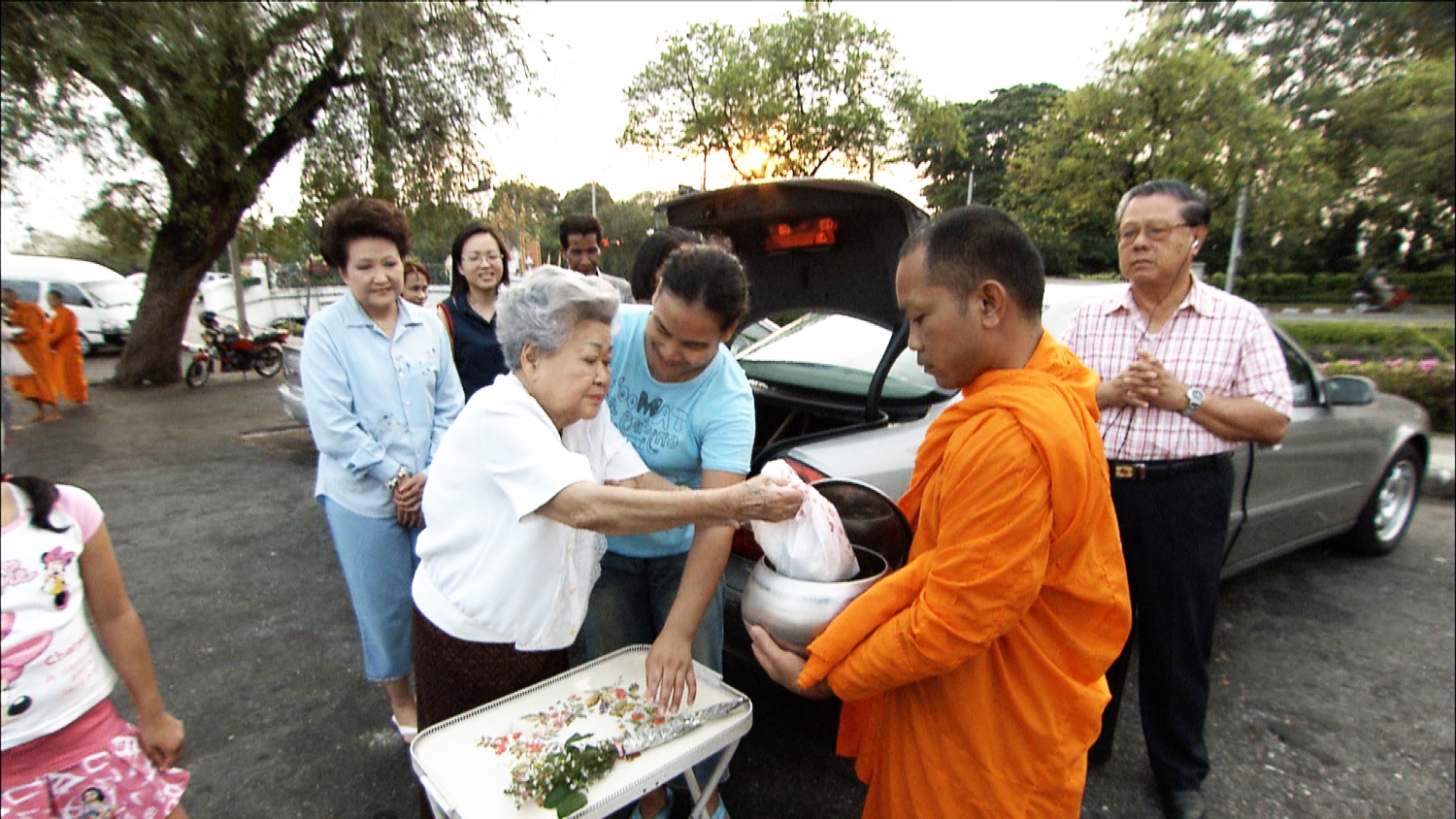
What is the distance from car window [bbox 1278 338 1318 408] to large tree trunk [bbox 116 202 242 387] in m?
12.2

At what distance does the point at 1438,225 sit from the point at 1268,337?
36.9 meters

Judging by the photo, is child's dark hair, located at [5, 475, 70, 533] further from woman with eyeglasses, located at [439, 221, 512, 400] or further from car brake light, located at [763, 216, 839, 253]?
car brake light, located at [763, 216, 839, 253]

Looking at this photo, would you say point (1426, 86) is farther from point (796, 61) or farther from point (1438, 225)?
point (796, 61)

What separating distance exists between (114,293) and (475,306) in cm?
2100

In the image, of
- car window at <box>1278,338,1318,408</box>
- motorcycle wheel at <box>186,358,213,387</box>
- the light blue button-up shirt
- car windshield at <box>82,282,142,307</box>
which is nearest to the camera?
the light blue button-up shirt

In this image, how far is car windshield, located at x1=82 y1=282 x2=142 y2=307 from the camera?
58.2 feet

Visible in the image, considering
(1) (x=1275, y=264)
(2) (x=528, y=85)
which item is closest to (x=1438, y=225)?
(1) (x=1275, y=264)

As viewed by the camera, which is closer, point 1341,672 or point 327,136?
point 1341,672

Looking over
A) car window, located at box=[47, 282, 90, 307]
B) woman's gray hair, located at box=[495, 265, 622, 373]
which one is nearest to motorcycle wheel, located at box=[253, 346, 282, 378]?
car window, located at box=[47, 282, 90, 307]

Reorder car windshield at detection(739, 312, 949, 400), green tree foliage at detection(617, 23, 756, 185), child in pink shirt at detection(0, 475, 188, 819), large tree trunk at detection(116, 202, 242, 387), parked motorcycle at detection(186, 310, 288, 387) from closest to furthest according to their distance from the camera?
1. child in pink shirt at detection(0, 475, 188, 819)
2. car windshield at detection(739, 312, 949, 400)
3. large tree trunk at detection(116, 202, 242, 387)
4. parked motorcycle at detection(186, 310, 288, 387)
5. green tree foliage at detection(617, 23, 756, 185)

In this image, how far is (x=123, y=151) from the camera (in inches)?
349

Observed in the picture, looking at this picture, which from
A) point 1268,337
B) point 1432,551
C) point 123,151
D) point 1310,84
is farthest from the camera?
point 1310,84

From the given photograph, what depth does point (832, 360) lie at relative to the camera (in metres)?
3.10

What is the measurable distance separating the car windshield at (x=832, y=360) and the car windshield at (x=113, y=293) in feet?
66.1
